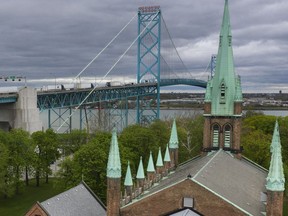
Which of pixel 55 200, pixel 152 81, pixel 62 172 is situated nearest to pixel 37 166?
pixel 62 172

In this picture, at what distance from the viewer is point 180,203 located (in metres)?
18.0

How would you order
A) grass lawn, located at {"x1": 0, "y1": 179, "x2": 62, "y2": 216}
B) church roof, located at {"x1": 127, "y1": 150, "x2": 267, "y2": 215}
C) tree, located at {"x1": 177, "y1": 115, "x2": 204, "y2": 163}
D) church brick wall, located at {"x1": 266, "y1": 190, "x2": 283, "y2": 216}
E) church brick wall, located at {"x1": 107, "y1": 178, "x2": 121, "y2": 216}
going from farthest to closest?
tree, located at {"x1": 177, "y1": 115, "x2": 204, "y2": 163} → grass lawn, located at {"x1": 0, "y1": 179, "x2": 62, "y2": 216} → church brick wall, located at {"x1": 107, "y1": 178, "x2": 121, "y2": 216} → church roof, located at {"x1": 127, "y1": 150, "x2": 267, "y2": 215} → church brick wall, located at {"x1": 266, "y1": 190, "x2": 283, "y2": 216}

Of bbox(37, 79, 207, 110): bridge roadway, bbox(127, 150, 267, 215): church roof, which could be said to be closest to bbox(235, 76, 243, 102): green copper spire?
bbox(127, 150, 267, 215): church roof

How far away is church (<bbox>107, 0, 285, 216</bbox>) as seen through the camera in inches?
688

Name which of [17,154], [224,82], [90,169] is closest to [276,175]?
[224,82]

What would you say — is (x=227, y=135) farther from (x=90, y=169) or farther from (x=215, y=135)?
(x=90, y=169)

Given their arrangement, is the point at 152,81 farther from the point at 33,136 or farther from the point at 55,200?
the point at 55,200

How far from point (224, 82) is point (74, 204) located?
14.6 m

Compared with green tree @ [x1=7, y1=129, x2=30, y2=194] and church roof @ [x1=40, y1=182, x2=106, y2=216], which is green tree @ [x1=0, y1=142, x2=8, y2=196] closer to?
green tree @ [x1=7, y1=129, x2=30, y2=194]

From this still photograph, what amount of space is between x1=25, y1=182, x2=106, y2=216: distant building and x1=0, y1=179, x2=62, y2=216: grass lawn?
35.8ft

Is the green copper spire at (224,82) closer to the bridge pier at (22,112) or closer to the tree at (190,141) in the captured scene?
the tree at (190,141)

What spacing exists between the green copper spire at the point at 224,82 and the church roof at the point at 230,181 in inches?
175

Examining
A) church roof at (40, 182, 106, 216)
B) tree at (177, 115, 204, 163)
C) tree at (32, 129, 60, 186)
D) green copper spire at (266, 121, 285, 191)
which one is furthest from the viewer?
tree at (177, 115, 204, 163)

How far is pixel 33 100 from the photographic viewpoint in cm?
5038
